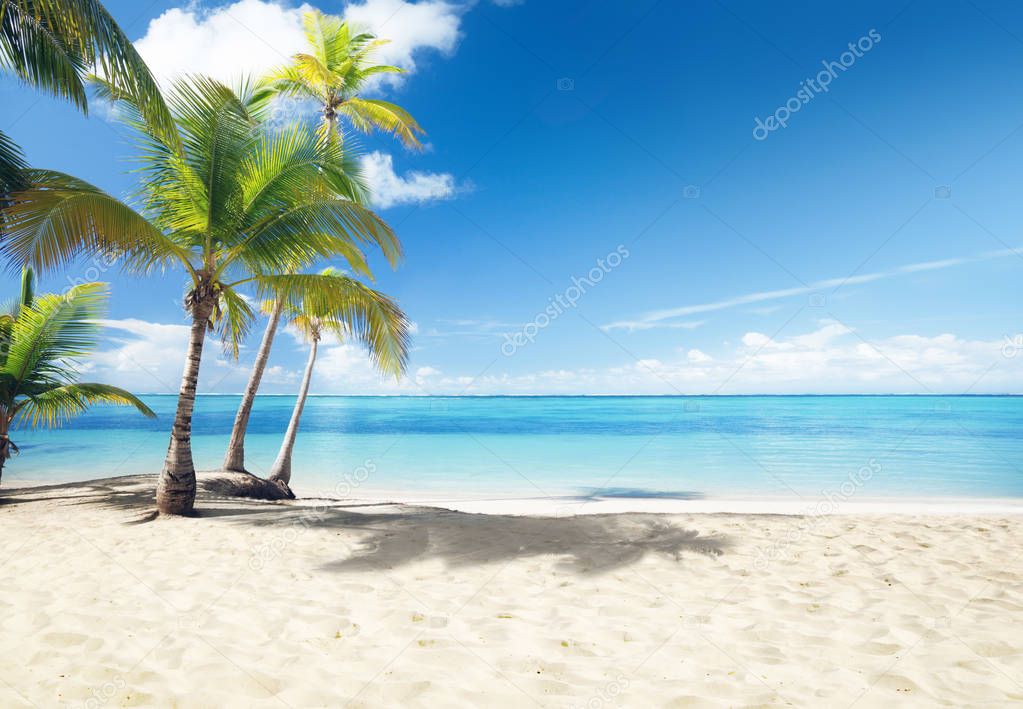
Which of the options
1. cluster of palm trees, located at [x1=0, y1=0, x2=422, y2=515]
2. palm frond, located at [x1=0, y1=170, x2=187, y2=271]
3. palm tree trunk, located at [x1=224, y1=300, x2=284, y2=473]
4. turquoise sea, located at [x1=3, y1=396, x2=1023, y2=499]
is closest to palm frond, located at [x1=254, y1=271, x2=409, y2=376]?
cluster of palm trees, located at [x1=0, y1=0, x2=422, y2=515]

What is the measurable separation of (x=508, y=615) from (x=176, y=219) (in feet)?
23.5

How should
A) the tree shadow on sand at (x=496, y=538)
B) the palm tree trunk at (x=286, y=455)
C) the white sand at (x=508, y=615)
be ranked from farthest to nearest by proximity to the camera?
1. the palm tree trunk at (x=286, y=455)
2. the tree shadow on sand at (x=496, y=538)
3. the white sand at (x=508, y=615)

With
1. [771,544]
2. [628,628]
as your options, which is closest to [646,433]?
[771,544]

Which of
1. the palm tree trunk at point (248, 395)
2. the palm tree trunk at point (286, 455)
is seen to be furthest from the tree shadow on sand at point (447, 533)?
the palm tree trunk at point (286, 455)

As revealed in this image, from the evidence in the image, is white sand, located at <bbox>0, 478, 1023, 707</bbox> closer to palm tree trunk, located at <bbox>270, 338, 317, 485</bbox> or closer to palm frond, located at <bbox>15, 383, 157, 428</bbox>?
palm frond, located at <bbox>15, 383, 157, 428</bbox>

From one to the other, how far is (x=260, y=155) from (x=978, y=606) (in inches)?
367

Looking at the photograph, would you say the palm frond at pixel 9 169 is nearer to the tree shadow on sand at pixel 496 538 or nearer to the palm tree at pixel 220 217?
the palm tree at pixel 220 217

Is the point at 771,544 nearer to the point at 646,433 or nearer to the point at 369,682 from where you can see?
the point at 369,682

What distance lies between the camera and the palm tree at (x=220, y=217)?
712 cm

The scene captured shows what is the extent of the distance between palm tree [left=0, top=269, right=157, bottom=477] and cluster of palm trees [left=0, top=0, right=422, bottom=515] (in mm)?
22

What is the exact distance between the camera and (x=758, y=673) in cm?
314

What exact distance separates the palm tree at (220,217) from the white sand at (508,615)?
108 inches

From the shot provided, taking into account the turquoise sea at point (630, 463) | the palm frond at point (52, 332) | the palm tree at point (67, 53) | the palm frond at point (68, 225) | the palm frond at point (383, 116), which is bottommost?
the turquoise sea at point (630, 463)

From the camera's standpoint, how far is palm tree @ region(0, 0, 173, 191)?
18.7ft
